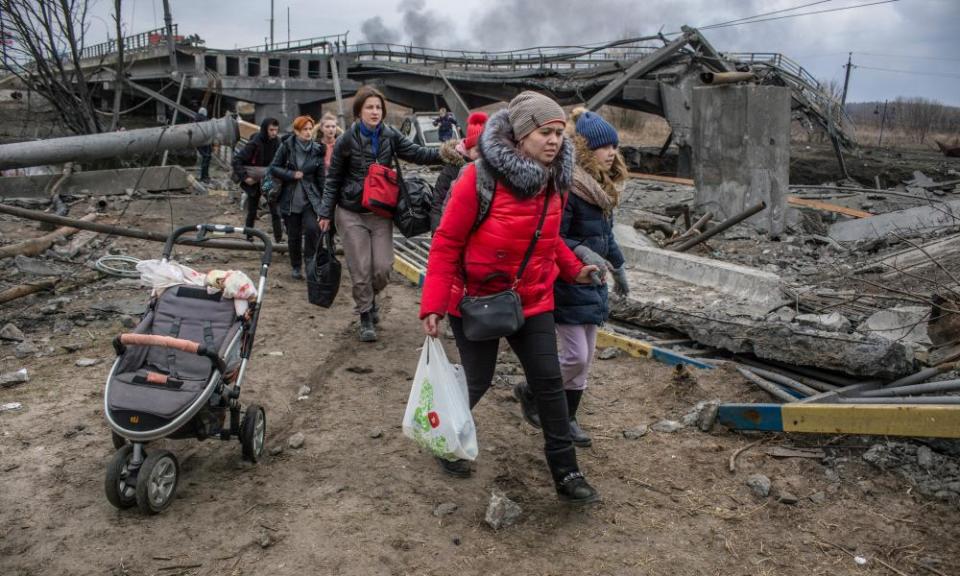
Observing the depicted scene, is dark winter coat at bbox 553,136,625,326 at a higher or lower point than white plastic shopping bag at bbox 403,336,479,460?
higher

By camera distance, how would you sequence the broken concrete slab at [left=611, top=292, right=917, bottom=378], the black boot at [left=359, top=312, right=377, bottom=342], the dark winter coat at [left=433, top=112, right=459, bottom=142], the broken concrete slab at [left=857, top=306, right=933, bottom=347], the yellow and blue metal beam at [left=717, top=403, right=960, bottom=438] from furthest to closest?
1. the dark winter coat at [left=433, top=112, right=459, bottom=142]
2. the black boot at [left=359, top=312, right=377, bottom=342]
3. the broken concrete slab at [left=857, top=306, right=933, bottom=347]
4. the broken concrete slab at [left=611, top=292, right=917, bottom=378]
5. the yellow and blue metal beam at [left=717, top=403, right=960, bottom=438]

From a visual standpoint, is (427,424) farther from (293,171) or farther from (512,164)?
(293,171)

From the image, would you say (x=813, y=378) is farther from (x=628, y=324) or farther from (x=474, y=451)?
(x=474, y=451)

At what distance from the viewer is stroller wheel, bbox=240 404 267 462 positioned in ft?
13.7

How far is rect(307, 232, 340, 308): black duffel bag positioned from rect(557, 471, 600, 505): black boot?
3054 mm

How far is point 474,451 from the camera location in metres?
3.88

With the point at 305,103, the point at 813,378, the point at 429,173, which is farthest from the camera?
the point at 305,103

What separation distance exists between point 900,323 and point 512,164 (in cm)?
374

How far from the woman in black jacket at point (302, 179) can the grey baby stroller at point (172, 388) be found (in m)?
3.47

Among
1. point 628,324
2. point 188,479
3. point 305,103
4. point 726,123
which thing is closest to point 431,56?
point 305,103

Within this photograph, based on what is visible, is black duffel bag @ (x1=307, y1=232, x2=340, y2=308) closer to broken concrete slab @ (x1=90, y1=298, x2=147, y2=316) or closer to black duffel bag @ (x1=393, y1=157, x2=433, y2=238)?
black duffel bag @ (x1=393, y1=157, x2=433, y2=238)

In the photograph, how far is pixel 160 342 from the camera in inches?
151

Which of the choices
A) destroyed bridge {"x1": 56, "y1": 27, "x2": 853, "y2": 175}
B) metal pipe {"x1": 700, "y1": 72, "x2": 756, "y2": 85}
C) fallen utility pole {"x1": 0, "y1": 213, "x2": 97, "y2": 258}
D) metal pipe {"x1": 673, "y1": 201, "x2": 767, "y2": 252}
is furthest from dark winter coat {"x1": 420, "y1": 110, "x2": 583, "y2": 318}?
destroyed bridge {"x1": 56, "y1": 27, "x2": 853, "y2": 175}

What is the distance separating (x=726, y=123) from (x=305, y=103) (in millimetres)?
30218
